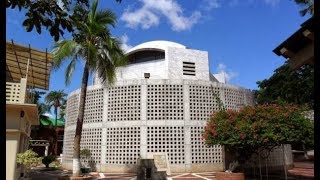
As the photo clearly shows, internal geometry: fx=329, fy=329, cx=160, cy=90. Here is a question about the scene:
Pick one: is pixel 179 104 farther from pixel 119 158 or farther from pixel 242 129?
pixel 242 129

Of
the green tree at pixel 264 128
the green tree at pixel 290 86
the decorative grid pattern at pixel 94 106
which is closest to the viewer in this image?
the green tree at pixel 264 128

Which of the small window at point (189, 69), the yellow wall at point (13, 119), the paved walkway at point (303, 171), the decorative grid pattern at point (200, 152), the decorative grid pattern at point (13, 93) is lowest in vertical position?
the paved walkway at point (303, 171)

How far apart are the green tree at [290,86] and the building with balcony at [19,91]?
29.0 metres

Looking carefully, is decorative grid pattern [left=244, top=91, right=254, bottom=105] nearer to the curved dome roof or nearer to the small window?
the small window

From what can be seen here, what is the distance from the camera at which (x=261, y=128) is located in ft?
54.5

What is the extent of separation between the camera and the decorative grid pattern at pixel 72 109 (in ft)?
95.9

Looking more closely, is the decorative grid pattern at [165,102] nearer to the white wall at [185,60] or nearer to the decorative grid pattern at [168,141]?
the decorative grid pattern at [168,141]

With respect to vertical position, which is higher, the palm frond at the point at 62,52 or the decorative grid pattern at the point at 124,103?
the palm frond at the point at 62,52

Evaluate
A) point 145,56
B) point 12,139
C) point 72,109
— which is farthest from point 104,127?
point 12,139

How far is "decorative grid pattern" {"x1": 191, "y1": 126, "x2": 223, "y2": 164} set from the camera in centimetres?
2498

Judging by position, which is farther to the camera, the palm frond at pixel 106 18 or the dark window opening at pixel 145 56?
the dark window opening at pixel 145 56

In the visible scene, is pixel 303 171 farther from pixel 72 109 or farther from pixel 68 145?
pixel 72 109

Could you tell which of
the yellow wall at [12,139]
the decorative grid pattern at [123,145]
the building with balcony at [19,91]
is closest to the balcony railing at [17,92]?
the building with balcony at [19,91]

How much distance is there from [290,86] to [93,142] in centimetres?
2687
